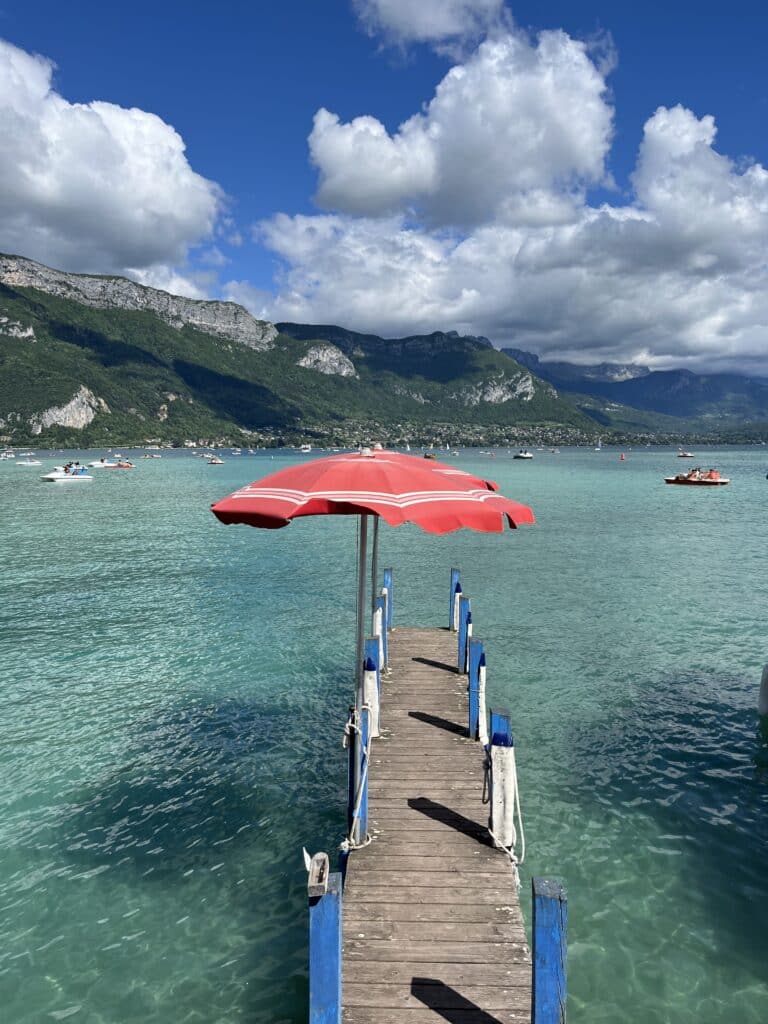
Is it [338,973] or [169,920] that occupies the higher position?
[338,973]

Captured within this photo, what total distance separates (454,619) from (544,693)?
299 centimetres

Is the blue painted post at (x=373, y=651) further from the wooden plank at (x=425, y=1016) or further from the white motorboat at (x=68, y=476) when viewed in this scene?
the white motorboat at (x=68, y=476)

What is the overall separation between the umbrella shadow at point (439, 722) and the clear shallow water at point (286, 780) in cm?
172

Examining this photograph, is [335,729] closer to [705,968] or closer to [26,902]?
[26,902]

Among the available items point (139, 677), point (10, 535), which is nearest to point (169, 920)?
point (139, 677)

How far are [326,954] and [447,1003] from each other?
4.63 feet

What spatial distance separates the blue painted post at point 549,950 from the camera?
3.98 metres

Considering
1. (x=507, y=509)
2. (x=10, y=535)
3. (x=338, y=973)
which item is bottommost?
(x=10, y=535)

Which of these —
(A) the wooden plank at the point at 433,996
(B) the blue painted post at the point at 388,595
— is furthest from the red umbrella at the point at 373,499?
(B) the blue painted post at the point at 388,595

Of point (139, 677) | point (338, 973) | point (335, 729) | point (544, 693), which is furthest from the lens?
point (139, 677)

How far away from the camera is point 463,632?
12852 millimetres

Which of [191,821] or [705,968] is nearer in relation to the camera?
[705,968]

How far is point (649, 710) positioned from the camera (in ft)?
43.9

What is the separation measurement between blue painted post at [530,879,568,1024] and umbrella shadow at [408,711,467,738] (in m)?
5.52
